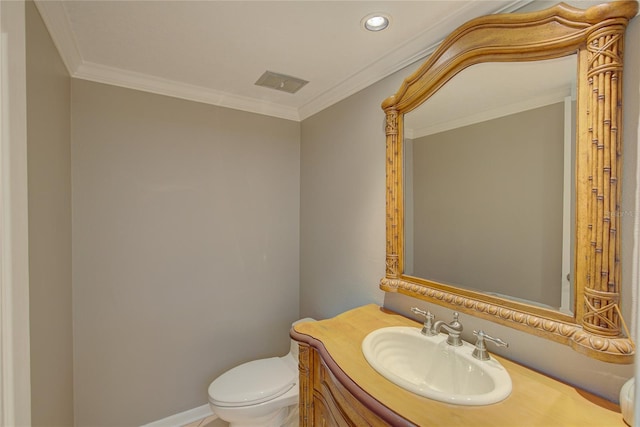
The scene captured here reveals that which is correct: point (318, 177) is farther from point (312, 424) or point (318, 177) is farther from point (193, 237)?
point (312, 424)

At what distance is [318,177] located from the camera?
7.37ft

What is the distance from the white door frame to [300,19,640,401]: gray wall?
1.52m

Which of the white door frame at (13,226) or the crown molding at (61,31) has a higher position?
the crown molding at (61,31)

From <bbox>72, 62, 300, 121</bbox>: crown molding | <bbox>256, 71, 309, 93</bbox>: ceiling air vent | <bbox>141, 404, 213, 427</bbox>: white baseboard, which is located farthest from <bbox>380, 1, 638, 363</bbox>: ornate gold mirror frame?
<bbox>141, 404, 213, 427</bbox>: white baseboard

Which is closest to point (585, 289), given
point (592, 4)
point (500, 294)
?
point (500, 294)

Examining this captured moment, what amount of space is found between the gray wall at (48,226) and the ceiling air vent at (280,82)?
103 cm

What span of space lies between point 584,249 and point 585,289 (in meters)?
0.12

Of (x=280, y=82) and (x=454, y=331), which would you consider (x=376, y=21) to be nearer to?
(x=280, y=82)

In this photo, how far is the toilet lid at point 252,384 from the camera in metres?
1.64

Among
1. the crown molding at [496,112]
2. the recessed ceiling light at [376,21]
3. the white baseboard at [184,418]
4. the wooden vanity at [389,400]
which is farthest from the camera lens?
the white baseboard at [184,418]

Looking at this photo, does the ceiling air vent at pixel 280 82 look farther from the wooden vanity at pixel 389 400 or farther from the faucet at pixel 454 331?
the faucet at pixel 454 331

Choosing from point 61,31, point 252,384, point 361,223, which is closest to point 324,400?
point 252,384

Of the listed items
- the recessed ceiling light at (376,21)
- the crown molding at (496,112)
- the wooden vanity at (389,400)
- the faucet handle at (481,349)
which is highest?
the recessed ceiling light at (376,21)

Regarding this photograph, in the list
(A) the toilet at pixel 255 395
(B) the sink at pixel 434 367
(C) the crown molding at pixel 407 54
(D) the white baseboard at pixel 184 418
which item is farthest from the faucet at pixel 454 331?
(D) the white baseboard at pixel 184 418
